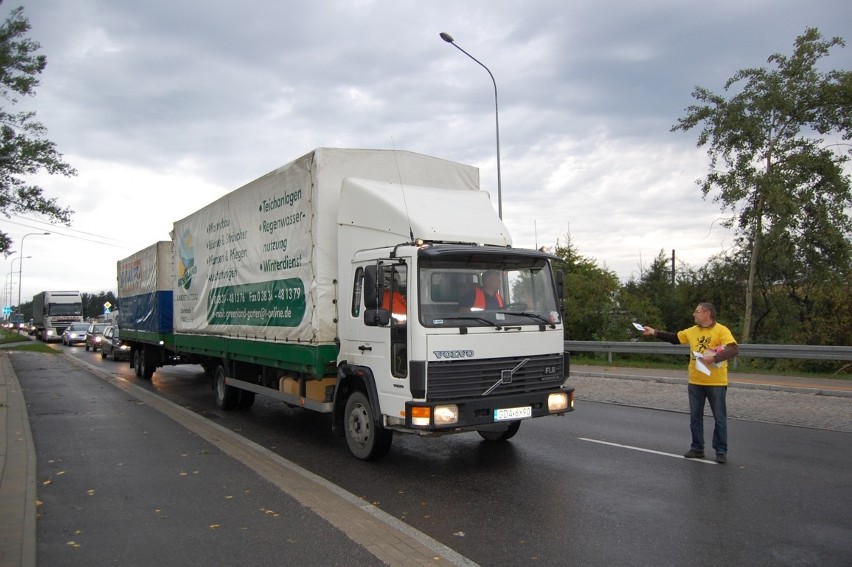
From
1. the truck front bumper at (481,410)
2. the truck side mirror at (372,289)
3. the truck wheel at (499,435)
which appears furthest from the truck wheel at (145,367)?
the truck front bumper at (481,410)

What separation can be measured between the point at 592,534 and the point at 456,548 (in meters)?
1.07

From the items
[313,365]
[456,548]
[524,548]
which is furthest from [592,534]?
[313,365]

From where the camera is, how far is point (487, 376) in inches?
253

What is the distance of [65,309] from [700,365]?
50.8m

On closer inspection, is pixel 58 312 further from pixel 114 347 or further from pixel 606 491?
pixel 606 491

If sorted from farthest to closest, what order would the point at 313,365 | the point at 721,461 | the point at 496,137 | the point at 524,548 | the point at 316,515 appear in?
the point at 496,137
the point at 313,365
the point at 721,461
the point at 316,515
the point at 524,548

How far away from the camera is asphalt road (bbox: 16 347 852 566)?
4.53 m

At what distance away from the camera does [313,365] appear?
7.51m

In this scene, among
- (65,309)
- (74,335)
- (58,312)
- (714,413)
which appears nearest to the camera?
(714,413)

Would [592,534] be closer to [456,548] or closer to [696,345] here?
[456,548]

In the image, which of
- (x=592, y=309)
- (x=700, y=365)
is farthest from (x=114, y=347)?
(x=700, y=365)

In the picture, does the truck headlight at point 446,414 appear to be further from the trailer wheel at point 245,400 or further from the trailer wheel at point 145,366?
the trailer wheel at point 145,366

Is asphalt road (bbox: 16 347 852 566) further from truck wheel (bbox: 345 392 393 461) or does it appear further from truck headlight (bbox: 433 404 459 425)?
truck headlight (bbox: 433 404 459 425)

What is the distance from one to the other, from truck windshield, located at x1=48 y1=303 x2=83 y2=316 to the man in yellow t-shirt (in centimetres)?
5016
